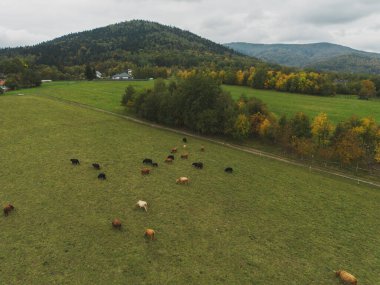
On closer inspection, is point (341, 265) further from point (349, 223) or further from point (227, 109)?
point (227, 109)

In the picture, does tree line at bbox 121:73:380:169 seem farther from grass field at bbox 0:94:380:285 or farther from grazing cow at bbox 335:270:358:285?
grazing cow at bbox 335:270:358:285

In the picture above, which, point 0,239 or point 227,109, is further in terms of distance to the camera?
point 227,109

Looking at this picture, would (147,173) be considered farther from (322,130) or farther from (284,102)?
(284,102)

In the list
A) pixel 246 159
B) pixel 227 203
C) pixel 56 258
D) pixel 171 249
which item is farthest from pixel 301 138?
pixel 56 258

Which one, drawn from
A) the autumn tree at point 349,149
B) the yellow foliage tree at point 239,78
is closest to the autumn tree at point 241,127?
the autumn tree at point 349,149

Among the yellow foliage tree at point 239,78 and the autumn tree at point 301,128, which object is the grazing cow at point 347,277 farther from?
the yellow foliage tree at point 239,78

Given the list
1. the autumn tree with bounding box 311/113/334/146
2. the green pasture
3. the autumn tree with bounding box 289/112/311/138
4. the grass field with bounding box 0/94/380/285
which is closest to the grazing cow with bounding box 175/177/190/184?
the grass field with bounding box 0/94/380/285
